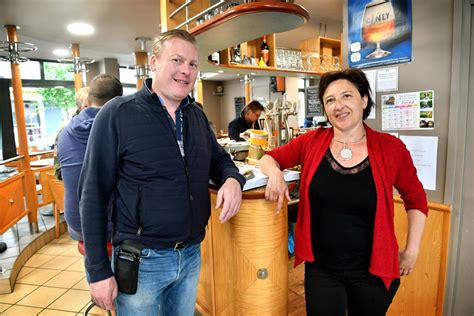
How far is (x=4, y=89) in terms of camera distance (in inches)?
267

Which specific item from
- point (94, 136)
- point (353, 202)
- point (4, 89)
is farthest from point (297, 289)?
point (4, 89)

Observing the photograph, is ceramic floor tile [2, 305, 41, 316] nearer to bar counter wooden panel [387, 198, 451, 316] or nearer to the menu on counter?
the menu on counter

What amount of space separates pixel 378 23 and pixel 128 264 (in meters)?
1.80

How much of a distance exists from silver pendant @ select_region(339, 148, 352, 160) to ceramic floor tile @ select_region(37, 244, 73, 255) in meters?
3.60

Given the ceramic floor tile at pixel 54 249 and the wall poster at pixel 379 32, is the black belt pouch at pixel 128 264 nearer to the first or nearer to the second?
the wall poster at pixel 379 32

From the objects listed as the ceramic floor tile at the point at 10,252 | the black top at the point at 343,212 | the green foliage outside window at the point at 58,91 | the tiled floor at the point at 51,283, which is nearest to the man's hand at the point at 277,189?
the black top at the point at 343,212

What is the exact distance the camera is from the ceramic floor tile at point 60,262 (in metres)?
3.32

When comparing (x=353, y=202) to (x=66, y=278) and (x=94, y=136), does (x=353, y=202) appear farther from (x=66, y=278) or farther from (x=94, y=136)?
(x=66, y=278)

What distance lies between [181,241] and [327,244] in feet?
1.99

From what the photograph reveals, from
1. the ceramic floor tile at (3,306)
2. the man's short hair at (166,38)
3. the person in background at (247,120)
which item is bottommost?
the ceramic floor tile at (3,306)

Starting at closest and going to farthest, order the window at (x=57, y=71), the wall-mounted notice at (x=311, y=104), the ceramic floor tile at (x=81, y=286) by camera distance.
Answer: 1. the ceramic floor tile at (x=81, y=286)
2. the wall-mounted notice at (x=311, y=104)
3. the window at (x=57, y=71)

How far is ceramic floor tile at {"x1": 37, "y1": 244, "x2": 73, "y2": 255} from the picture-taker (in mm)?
3711

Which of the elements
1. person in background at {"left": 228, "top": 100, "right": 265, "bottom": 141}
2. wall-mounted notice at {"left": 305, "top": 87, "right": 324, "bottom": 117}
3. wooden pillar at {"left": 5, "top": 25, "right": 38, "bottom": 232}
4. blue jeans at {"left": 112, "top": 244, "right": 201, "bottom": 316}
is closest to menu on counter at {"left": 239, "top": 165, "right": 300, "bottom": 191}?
blue jeans at {"left": 112, "top": 244, "right": 201, "bottom": 316}

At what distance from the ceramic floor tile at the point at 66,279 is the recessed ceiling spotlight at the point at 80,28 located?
3102 mm
